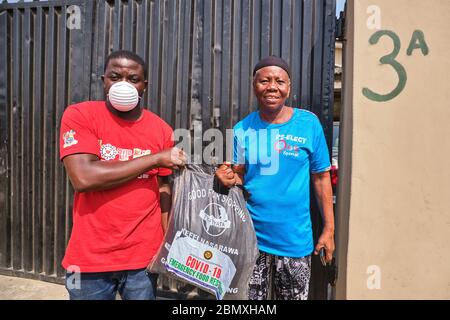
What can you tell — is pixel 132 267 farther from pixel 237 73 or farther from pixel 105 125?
pixel 237 73

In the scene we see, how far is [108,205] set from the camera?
169cm

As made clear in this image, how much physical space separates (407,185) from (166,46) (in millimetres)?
2173

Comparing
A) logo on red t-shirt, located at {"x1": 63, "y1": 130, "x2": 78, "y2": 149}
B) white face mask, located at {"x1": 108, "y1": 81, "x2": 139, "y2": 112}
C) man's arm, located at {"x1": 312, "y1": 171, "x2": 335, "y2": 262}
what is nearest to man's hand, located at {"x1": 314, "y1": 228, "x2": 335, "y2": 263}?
man's arm, located at {"x1": 312, "y1": 171, "x2": 335, "y2": 262}

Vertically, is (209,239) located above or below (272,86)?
below

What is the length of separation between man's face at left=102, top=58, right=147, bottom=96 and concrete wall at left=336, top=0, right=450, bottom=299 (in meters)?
1.19

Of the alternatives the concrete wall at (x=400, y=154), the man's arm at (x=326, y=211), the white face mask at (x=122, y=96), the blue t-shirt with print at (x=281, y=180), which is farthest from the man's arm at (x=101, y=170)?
the concrete wall at (x=400, y=154)

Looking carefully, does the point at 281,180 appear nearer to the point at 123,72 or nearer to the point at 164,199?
the point at 164,199

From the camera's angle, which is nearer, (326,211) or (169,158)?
(169,158)

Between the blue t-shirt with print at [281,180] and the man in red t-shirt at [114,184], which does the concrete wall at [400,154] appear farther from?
the man in red t-shirt at [114,184]

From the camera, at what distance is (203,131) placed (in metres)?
2.90

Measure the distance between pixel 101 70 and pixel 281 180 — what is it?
207cm

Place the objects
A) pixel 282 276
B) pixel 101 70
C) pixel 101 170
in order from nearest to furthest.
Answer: pixel 101 170 → pixel 282 276 → pixel 101 70

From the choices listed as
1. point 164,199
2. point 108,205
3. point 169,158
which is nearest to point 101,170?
point 108,205

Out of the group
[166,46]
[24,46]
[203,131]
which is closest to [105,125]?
[203,131]
